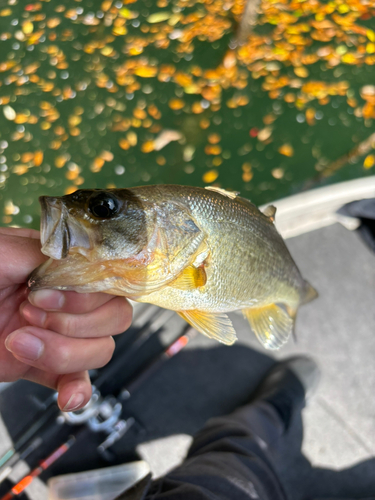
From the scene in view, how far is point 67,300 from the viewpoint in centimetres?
94

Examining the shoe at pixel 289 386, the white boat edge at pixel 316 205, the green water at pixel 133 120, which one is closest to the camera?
the shoe at pixel 289 386

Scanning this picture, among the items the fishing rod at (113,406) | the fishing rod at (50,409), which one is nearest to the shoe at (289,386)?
the fishing rod at (113,406)

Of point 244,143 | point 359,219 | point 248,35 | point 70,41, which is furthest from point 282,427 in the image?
point 70,41

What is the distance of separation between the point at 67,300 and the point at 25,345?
16cm

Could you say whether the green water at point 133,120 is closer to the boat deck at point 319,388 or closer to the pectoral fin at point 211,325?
the boat deck at point 319,388

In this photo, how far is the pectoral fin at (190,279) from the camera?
968mm

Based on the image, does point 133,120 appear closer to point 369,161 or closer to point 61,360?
point 369,161

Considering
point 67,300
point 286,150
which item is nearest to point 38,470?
point 67,300

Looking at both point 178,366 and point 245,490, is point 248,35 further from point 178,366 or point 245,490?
point 245,490

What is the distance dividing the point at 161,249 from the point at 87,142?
2061mm

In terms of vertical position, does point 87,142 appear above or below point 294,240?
above

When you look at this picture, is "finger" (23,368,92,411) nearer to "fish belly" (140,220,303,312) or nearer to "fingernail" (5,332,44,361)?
"fingernail" (5,332,44,361)

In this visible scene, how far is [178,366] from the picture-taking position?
2104 mm

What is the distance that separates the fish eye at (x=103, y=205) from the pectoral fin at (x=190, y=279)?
0.27 metres
